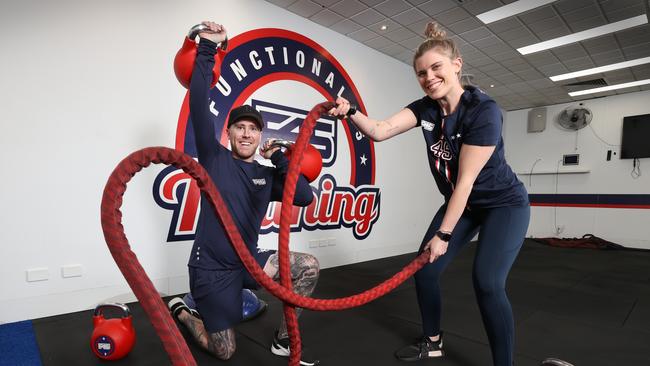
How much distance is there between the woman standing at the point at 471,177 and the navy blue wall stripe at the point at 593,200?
23.2 ft

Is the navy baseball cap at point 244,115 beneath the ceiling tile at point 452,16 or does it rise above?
beneath

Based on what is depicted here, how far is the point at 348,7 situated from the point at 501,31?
204 centimetres

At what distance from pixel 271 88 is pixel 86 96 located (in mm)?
1601

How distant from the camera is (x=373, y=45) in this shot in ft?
15.3

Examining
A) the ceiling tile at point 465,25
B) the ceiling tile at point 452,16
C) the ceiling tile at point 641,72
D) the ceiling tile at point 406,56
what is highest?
the ceiling tile at point 452,16

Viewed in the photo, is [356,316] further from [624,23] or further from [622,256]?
[622,256]

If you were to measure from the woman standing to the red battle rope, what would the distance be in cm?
29

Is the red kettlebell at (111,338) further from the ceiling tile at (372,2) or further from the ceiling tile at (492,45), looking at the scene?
the ceiling tile at (492,45)

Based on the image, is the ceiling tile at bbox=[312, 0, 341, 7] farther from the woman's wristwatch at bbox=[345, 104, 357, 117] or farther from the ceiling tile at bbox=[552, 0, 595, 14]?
the woman's wristwatch at bbox=[345, 104, 357, 117]

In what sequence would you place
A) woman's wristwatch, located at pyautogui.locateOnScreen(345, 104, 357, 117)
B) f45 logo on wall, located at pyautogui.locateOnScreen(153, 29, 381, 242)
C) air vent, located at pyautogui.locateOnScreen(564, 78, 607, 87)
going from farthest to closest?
1. air vent, located at pyautogui.locateOnScreen(564, 78, 607, 87)
2. f45 logo on wall, located at pyautogui.locateOnScreen(153, 29, 381, 242)
3. woman's wristwatch, located at pyautogui.locateOnScreen(345, 104, 357, 117)

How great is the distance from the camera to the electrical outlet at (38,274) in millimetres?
2293

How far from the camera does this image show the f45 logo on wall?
9.73ft

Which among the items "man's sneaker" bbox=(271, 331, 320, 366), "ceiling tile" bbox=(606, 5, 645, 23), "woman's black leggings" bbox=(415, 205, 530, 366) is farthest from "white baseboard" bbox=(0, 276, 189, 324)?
"ceiling tile" bbox=(606, 5, 645, 23)

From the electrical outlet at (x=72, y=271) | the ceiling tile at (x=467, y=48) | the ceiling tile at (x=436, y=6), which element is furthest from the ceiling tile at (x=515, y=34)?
the electrical outlet at (x=72, y=271)
